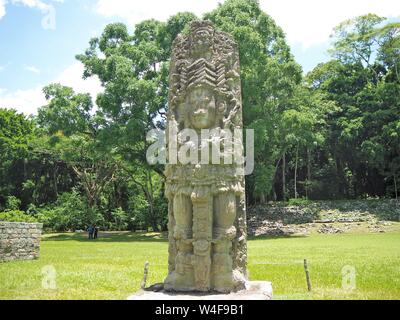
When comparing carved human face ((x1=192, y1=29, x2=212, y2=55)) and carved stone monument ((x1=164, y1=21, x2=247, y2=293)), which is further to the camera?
carved human face ((x1=192, y1=29, x2=212, y2=55))

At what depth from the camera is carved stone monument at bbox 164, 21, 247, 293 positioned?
629 centimetres

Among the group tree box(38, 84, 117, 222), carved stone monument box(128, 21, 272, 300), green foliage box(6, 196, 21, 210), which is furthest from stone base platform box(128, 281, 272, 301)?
green foliage box(6, 196, 21, 210)

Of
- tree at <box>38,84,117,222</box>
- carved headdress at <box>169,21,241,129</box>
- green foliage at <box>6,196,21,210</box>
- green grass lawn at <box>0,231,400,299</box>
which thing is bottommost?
green grass lawn at <box>0,231,400,299</box>

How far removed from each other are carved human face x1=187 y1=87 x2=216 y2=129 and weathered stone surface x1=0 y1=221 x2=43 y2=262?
30.1 ft

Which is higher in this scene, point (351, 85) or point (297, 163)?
point (351, 85)

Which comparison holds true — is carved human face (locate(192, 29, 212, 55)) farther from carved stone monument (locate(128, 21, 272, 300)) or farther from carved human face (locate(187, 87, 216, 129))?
carved human face (locate(187, 87, 216, 129))

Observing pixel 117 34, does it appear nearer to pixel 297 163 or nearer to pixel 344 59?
pixel 297 163

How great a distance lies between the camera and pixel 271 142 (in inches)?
1017

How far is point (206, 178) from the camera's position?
6391 mm

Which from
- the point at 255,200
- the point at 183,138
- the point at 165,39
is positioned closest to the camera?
the point at 183,138

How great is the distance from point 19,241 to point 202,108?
9629mm

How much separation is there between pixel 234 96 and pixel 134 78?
1707 centimetres
